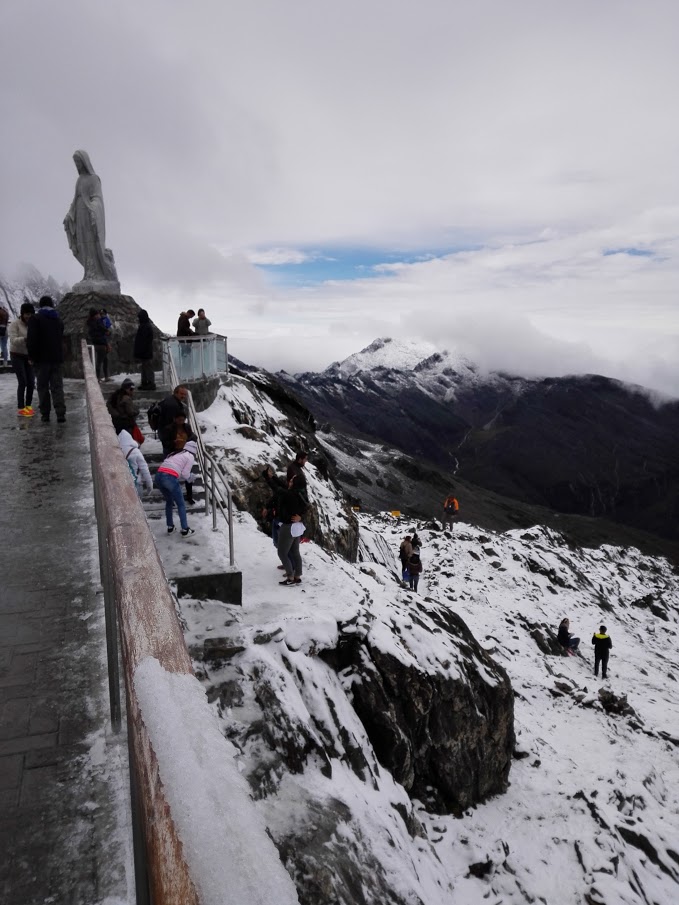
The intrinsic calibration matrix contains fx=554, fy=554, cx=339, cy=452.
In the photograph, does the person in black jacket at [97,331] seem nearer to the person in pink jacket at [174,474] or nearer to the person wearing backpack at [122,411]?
the person wearing backpack at [122,411]

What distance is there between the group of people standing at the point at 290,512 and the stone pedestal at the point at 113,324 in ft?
34.7

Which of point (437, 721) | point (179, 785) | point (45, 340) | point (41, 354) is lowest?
point (437, 721)

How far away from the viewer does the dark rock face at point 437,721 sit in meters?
7.94

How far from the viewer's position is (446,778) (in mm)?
9023

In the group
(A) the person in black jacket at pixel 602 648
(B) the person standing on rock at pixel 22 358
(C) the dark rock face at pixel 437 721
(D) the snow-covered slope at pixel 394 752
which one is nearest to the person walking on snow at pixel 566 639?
(A) the person in black jacket at pixel 602 648

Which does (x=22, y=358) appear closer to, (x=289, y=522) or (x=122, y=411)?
(x=122, y=411)

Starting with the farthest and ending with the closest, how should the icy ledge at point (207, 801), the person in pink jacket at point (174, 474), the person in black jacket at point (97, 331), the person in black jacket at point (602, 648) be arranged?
the person in black jacket at point (602, 648)
the person in black jacket at point (97, 331)
the person in pink jacket at point (174, 474)
the icy ledge at point (207, 801)

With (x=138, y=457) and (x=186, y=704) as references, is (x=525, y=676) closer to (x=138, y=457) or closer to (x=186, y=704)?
(x=138, y=457)

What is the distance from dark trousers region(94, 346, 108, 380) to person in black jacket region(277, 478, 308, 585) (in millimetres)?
8876

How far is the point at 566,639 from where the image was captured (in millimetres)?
20141

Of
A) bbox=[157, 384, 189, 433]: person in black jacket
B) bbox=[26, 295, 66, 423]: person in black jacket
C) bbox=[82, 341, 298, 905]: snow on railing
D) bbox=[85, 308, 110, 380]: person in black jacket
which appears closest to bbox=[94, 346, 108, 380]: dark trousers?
bbox=[85, 308, 110, 380]: person in black jacket

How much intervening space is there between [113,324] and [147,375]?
11.0 feet

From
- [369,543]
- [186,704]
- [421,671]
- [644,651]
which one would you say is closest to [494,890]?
[421,671]

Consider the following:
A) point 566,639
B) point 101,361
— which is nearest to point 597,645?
point 566,639
